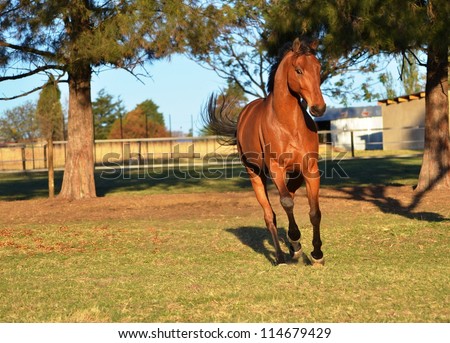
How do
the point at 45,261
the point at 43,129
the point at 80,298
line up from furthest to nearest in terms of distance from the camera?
the point at 43,129 → the point at 45,261 → the point at 80,298

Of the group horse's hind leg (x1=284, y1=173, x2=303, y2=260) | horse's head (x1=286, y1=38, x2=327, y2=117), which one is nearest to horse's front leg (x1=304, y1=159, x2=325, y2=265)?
horse's hind leg (x1=284, y1=173, x2=303, y2=260)

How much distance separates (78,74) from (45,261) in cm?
878

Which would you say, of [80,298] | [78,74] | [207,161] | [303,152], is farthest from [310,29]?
[207,161]

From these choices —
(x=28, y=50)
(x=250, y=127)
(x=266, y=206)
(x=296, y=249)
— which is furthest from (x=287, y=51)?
(x=28, y=50)

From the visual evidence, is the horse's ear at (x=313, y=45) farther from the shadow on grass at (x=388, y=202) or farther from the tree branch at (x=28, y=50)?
the tree branch at (x=28, y=50)

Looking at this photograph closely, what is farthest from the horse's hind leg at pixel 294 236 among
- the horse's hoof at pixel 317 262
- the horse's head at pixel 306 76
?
the horse's head at pixel 306 76

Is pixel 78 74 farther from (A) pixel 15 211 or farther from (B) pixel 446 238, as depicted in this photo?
(B) pixel 446 238

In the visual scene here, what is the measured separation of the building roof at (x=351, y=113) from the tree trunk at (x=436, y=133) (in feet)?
152

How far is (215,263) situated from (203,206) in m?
6.84

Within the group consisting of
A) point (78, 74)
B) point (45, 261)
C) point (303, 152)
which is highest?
point (78, 74)

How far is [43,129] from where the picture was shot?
53406 mm

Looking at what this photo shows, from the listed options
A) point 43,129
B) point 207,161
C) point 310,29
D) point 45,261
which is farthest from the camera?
point 43,129

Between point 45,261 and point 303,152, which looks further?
point 45,261

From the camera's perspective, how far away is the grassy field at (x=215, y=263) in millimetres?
5637
